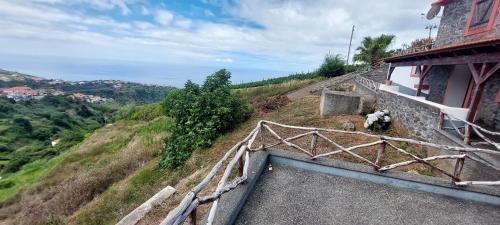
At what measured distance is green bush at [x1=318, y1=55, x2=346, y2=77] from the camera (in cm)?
2834

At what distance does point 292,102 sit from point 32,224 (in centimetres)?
1373

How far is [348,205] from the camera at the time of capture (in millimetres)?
4355

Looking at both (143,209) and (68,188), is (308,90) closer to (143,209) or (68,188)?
(68,188)

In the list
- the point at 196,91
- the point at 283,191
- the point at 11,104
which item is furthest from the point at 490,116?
the point at 11,104

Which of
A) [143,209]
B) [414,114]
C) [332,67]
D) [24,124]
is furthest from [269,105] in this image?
[24,124]

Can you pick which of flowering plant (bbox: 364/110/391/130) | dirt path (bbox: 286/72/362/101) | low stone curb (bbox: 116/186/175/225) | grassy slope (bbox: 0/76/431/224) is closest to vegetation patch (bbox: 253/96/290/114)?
grassy slope (bbox: 0/76/431/224)

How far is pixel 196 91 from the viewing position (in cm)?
1432

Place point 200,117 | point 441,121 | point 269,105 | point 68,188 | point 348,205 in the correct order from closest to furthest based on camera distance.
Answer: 1. point 348,205
2. point 441,121
3. point 68,188
4. point 200,117
5. point 269,105

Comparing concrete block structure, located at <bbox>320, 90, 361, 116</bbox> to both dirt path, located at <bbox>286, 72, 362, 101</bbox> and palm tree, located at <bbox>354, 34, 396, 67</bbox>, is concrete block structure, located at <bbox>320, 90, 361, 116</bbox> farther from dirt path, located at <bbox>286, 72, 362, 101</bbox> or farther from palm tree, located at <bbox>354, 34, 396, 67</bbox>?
palm tree, located at <bbox>354, 34, 396, 67</bbox>

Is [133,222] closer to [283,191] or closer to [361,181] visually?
[283,191]

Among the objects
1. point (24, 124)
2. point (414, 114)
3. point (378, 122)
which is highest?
point (414, 114)

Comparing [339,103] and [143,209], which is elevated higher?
[339,103]

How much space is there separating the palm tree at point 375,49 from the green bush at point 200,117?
19.0m

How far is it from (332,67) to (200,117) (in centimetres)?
2019
